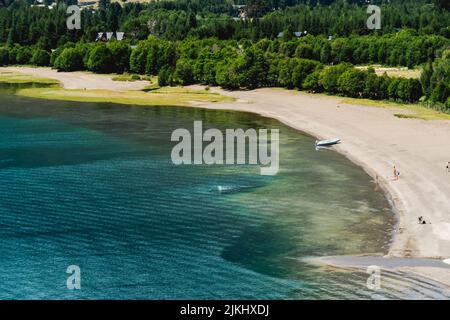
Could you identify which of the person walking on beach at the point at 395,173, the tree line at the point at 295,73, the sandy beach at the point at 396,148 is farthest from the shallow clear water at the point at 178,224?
the tree line at the point at 295,73

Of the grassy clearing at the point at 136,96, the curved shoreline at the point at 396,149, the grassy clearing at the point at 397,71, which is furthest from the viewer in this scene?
the grassy clearing at the point at 397,71

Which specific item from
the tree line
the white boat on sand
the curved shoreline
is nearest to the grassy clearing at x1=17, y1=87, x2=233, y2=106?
the tree line

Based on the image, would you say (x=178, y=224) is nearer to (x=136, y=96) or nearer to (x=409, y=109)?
(x=409, y=109)

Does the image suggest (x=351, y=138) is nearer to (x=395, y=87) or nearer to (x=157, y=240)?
(x=395, y=87)

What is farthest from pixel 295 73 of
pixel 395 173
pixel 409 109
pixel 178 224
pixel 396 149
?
pixel 178 224

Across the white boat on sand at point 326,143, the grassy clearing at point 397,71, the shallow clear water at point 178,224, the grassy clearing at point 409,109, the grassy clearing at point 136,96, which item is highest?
the grassy clearing at point 397,71

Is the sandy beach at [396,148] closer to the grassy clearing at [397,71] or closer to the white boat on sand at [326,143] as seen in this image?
the white boat on sand at [326,143]
